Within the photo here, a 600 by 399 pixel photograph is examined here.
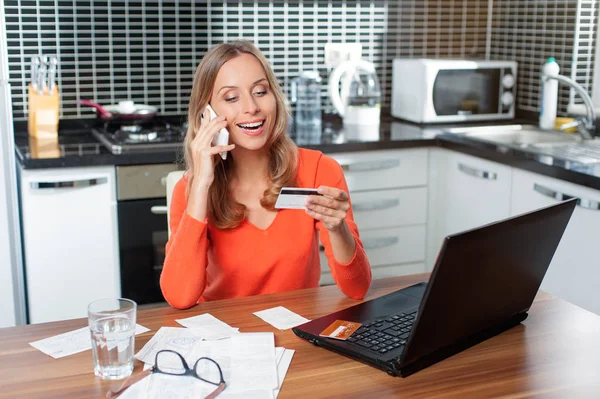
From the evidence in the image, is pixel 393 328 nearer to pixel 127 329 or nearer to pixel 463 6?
pixel 127 329

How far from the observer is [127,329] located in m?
1.37

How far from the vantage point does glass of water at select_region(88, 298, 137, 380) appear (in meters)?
1.34

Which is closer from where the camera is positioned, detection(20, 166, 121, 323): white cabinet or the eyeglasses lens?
the eyeglasses lens

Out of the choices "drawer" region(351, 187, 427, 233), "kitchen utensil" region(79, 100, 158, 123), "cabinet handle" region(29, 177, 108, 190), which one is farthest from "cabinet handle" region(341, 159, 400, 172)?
"cabinet handle" region(29, 177, 108, 190)

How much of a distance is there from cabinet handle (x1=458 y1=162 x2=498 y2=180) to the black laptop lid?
4.94 feet

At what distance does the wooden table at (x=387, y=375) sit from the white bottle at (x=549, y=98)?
194cm

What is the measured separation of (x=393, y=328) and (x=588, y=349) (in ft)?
1.19

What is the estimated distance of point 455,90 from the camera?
3.61 m

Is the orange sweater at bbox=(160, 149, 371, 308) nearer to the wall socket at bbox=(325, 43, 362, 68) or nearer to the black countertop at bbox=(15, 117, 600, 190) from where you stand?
the black countertop at bbox=(15, 117, 600, 190)

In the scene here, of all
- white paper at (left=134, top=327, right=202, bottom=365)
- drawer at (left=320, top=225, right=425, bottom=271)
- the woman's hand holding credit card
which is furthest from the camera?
drawer at (left=320, top=225, right=425, bottom=271)

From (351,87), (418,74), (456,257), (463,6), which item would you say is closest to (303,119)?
(351,87)

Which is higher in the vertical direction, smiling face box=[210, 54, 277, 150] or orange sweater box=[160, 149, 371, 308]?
smiling face box=[210, 54, 277, 150]

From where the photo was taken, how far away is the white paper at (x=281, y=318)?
1569mm

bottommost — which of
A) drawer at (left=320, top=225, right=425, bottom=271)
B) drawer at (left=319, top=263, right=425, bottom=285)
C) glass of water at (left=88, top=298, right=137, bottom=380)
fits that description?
drawer at (left=319, top=263, right=425, bottom=285)
